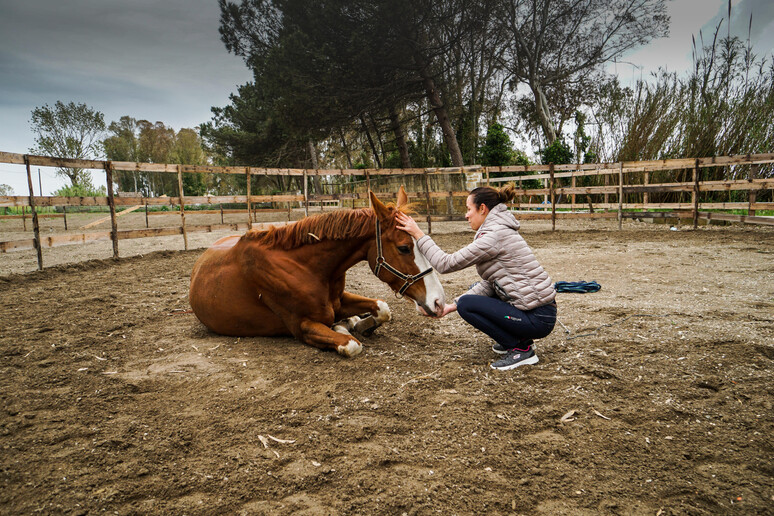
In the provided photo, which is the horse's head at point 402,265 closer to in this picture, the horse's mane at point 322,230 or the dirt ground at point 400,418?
the horse's mane at point 322,230

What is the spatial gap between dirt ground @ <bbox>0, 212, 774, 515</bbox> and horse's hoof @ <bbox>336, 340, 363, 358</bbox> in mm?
55

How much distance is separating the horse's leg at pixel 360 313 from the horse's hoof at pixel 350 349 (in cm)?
40

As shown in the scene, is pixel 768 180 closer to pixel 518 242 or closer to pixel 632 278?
A: pixel 632 278

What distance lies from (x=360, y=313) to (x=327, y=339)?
62 centimetres

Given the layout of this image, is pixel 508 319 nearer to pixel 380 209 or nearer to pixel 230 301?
pixel 380 209

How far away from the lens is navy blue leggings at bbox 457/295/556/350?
266cm

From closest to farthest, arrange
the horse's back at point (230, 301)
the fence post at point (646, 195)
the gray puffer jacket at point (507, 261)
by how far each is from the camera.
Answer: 1. the gray puffer jacket at point (507, 261)
2. the horse's back at point (230, 301)
3. the fence post at point (646, 195)

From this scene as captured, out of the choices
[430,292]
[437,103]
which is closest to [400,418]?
[430,292]

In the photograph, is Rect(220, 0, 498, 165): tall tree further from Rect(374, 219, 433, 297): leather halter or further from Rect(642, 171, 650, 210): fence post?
Rect(374, 219, 433, 297): leather halter

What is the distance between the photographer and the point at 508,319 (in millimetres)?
2666

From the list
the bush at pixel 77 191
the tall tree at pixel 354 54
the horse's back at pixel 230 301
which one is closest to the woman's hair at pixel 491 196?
the horse's back at pixel 230 301

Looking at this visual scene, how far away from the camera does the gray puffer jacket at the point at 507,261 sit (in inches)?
104

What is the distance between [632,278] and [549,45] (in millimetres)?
21229

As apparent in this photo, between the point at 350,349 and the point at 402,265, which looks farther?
the point at 350,349
